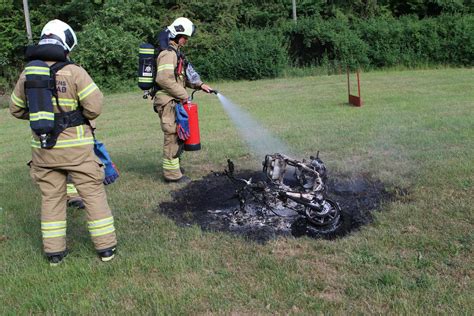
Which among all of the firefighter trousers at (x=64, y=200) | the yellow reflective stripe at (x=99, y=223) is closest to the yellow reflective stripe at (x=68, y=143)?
the firefighter trousers at (x=64, y=200)

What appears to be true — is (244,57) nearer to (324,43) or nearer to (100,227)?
(324,43)

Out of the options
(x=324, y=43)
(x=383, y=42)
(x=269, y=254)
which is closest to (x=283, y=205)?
(x=269, y=254)

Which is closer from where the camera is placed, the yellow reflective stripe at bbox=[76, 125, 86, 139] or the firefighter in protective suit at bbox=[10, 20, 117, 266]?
the firefighter in protective suit at bbox=[10, 20, 117, 266]

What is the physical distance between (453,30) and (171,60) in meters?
20.6

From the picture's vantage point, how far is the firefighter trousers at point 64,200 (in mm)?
3816

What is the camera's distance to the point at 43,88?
11.5 feet

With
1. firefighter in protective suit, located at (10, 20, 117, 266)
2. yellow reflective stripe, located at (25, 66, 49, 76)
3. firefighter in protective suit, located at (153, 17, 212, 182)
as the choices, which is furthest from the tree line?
yellow reflective stripe, located at (25, 66, 49, 76)

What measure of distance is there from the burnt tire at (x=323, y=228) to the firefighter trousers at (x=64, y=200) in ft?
5.54

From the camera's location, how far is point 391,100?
1184 centimetres

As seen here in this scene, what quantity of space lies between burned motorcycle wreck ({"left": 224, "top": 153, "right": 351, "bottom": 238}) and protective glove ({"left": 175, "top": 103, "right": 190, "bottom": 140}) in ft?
4.20

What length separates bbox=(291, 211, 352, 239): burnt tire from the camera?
14.0 ft

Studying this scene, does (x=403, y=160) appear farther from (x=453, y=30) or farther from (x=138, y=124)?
(x=453, y=30)

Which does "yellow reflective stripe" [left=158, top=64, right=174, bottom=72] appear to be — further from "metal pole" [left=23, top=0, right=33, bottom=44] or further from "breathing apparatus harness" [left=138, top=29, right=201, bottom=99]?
"metal pole" [left=23, top=0, right=33, bottom=44]

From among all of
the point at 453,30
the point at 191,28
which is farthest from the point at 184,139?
the point at 453,30
